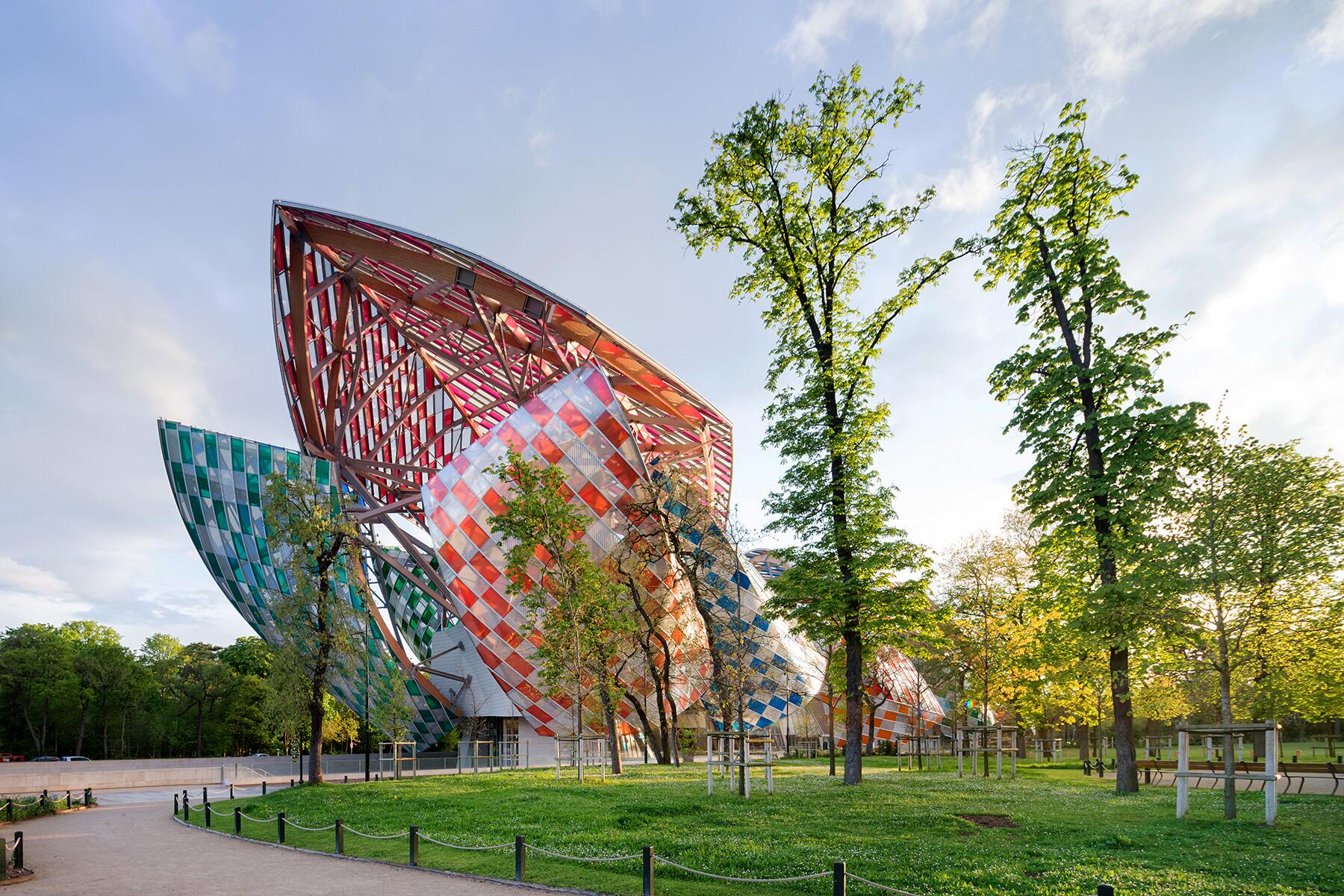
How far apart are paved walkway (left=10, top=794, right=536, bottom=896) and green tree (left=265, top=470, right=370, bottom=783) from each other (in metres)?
8.26

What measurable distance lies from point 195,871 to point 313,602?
15.2 metres

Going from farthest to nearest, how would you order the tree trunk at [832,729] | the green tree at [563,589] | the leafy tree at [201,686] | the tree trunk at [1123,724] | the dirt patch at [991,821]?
the leafy tree at [201,686]
the tree trunk at [832,729]
the green tree at [563,589]
the tree trunk at [1123,724]
the dirt patch at [991,821]

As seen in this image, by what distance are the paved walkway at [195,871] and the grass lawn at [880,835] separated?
0.84 metres

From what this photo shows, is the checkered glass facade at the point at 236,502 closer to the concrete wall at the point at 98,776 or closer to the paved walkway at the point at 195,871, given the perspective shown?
the concrete wall at the point at 98,776

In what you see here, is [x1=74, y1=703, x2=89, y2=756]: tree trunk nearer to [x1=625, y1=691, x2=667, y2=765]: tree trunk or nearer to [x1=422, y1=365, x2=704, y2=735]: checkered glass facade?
[x1=422, y1=365, x2=704, y2=735]: checkered glass facade

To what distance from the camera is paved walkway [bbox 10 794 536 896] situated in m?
11.8

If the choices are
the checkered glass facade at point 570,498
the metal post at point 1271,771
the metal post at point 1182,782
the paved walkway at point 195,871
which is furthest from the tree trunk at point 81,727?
the metal post at point 1271,771

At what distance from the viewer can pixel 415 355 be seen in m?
51.5

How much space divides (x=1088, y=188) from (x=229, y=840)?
27503 mm

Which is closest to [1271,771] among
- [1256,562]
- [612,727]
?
[1256,562]

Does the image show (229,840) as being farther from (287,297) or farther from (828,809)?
(287,297)

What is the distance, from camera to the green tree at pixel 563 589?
26641 millimetres

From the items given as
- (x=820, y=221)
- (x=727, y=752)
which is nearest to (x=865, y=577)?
(x=727, y=752)

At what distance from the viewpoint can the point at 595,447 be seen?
1427 inches
